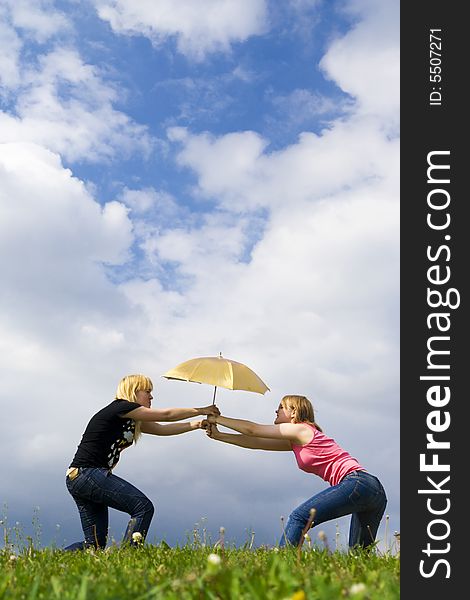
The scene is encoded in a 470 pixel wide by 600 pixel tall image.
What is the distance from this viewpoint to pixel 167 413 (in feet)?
32.0

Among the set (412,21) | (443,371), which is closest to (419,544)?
(443,371)

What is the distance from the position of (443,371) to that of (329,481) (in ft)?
14.3

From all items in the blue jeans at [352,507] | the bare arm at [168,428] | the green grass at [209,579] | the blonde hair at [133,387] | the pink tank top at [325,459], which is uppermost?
the blonde hair at [133,387]

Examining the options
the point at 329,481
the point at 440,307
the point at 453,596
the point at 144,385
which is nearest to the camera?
the point at 453,596

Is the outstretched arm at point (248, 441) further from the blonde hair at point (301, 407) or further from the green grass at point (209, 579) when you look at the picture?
Result: the green grass at point (209, 579)

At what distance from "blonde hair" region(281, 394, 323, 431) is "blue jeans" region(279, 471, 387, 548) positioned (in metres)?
0.93

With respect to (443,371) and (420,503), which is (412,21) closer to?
(443,371)

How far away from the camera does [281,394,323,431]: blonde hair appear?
30.5 feet

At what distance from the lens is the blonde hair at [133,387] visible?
9.80 m

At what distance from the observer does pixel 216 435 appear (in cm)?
995

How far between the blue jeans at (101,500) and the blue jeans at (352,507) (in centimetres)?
172

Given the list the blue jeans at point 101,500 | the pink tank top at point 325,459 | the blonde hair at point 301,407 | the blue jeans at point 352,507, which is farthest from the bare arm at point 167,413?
the blue jeans at point 352,507

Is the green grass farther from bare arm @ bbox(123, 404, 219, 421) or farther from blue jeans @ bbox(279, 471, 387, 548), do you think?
bare arm @ bbox(123, 404, 219, 421)

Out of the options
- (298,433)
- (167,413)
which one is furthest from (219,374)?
(298,433)
